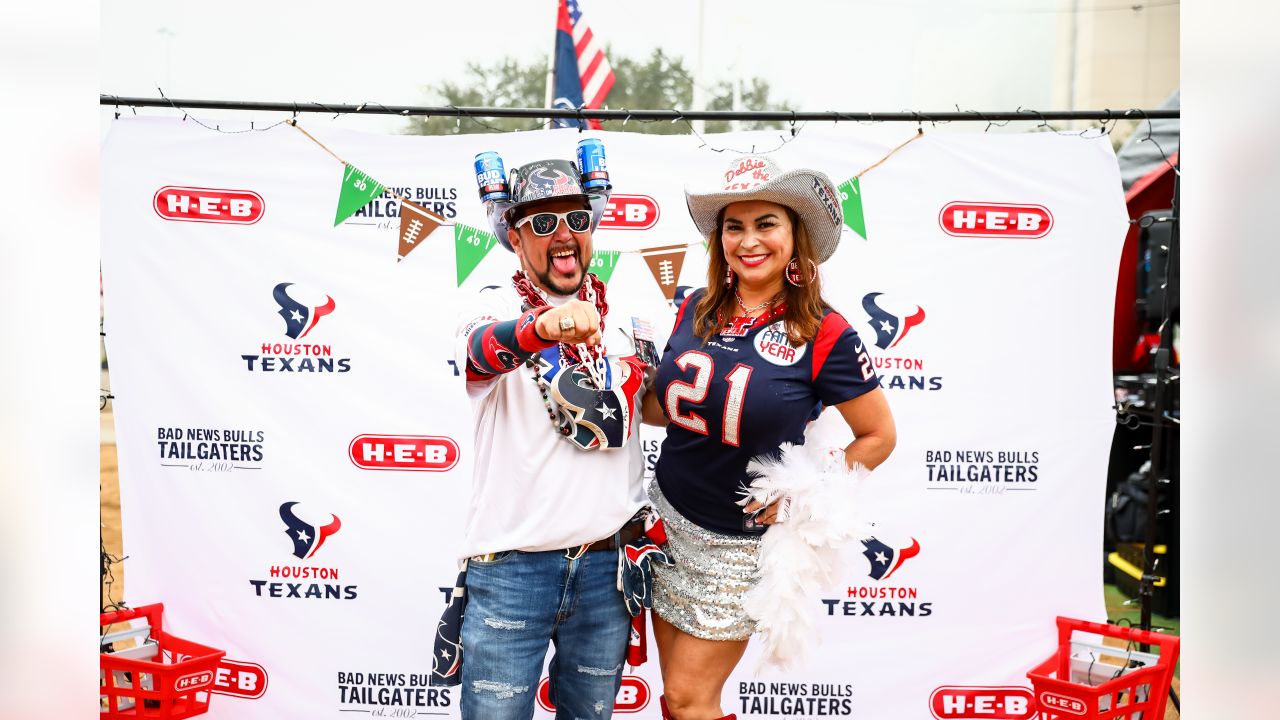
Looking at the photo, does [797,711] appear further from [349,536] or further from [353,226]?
[353,226]

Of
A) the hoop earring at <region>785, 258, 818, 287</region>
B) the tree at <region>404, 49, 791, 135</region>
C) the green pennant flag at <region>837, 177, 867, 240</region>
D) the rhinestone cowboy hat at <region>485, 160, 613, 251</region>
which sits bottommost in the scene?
the hoop earring at <region>785, 258, 818, 287</region>

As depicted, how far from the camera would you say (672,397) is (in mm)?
2322

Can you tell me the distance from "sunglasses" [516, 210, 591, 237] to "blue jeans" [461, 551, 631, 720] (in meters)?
0.78

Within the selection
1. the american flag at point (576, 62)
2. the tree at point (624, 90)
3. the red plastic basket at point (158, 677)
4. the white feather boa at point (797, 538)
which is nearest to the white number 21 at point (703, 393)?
the white feather boa at point (797, 538)

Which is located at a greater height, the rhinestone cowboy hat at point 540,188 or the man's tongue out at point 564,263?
the rhinestone cowboy hat at point 540,188

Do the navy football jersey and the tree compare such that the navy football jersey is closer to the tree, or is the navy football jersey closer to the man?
the man

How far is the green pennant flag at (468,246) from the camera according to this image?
3.57 m

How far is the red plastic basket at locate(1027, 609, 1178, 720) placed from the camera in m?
3.14

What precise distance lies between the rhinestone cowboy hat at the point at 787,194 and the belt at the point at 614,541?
0.84m

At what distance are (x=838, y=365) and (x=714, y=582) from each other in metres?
0.62

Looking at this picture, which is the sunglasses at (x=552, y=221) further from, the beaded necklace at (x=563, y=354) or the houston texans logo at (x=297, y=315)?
the houston texans logo at (x=297, y=315)

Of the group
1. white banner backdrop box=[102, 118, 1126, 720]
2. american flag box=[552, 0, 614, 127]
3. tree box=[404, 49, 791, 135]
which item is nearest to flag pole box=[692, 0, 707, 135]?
tree box=[404, 49, 791, 135]

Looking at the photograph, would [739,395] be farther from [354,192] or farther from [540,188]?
[354,192]

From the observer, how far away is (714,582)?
7.59 feet
